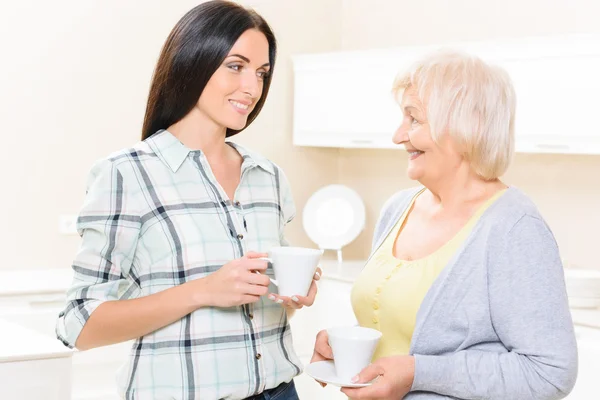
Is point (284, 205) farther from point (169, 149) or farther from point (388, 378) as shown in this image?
point (388, 378)

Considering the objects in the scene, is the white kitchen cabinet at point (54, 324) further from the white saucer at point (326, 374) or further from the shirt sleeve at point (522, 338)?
the shirt sleeve at point (522, 338)

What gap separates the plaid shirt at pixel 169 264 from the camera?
1.61 metres

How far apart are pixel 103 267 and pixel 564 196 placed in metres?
2.67

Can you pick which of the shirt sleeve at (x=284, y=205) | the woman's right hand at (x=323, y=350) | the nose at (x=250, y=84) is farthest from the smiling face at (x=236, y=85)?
the woman's right hand at (x=323, y=350)

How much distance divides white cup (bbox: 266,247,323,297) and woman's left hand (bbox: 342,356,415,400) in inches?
7.1

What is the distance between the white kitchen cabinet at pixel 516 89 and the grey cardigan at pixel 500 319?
4.47 ft

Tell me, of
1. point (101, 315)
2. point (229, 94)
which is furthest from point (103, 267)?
point (229, 94)

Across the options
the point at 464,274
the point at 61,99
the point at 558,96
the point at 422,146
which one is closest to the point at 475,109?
the point at 422,146

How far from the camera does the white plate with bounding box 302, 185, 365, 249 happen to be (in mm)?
4633

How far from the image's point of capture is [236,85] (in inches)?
67.6

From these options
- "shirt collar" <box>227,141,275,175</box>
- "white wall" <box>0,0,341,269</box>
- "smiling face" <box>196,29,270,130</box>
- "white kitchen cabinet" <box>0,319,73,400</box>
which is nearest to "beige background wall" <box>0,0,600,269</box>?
"white wall" <box>0,0,341,269</box>

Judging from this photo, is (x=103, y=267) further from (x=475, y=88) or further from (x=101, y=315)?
(x=475, y=88)

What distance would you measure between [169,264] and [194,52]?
0.40 m

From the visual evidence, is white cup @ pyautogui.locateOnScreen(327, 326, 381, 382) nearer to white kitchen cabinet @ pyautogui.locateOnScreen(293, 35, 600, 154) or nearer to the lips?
the lips
